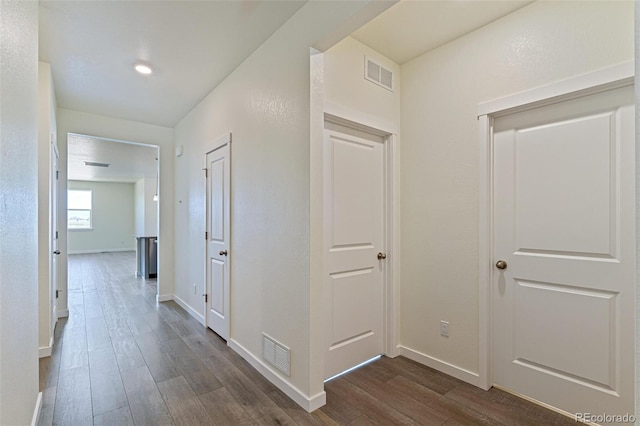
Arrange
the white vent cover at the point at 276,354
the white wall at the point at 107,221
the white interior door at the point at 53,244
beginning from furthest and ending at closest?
the white wall at the point at 107,221 → the white interior door at the point at 53,244 → the white vent cover at the point at 276,354

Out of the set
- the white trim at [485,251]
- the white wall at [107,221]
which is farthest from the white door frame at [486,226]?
the white wall at [107,221]

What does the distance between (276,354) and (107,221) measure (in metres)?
11.2

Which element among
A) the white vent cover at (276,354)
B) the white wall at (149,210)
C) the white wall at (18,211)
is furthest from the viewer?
the white wall at (149,210)

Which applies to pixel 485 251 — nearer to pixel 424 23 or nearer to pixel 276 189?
pixel 276 189

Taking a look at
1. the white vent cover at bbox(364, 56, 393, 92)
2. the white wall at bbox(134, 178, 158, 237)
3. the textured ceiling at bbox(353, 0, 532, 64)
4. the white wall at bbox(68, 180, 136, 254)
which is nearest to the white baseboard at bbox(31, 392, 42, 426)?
the white vent cover at bbox(364, 56, 393, 92)

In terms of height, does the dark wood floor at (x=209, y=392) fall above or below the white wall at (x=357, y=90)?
below

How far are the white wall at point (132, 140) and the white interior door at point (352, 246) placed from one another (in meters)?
3.22

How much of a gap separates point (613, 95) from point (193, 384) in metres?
3.45

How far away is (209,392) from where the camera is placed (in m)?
2.10

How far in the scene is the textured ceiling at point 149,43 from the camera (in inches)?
77.8

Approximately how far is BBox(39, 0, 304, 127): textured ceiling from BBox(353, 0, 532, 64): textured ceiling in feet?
2.27

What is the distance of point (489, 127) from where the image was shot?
2.17m

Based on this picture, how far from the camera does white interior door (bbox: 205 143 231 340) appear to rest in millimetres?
2918

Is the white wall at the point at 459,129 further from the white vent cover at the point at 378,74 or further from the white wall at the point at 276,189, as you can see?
the white wall at the point at 276,189
